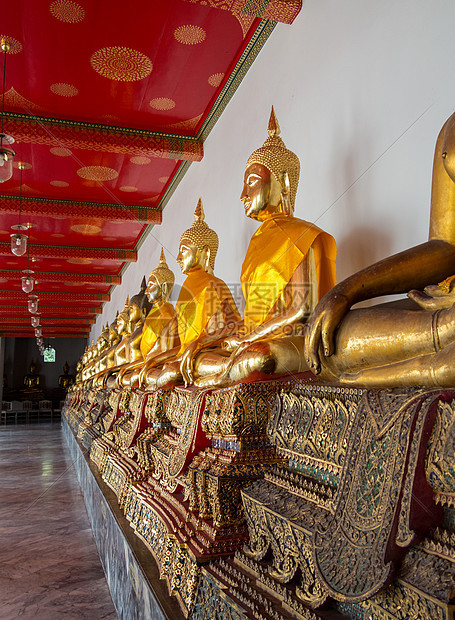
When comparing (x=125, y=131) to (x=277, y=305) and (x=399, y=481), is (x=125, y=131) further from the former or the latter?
(x=399, y=481)

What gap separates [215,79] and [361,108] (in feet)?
6.32

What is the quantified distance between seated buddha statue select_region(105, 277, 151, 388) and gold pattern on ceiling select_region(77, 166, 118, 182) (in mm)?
1323

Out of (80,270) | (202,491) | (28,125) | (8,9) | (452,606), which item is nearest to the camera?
(452,606)

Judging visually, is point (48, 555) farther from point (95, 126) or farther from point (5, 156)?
point (95, 126)

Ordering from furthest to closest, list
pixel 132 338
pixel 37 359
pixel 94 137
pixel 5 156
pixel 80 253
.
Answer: pixel 37 359, pixel 80 253, pixel 132 338, pixel 94 137, pixel 5 156

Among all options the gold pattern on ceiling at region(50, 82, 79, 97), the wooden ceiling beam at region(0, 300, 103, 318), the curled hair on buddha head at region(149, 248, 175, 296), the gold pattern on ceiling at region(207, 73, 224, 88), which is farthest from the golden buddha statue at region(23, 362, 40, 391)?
the gold pattern on ceiling at region(207, 73, 224, 88)

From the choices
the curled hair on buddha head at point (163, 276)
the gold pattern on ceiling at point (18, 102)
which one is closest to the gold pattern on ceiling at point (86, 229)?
the gold pattern on ceiling at point (18, 102)

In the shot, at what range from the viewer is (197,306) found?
2.93 meters

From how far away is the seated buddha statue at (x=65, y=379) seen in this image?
20219mm

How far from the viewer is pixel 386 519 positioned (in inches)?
29.2

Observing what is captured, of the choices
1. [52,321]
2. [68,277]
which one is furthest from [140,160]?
[52,321]

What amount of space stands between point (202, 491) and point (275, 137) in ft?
5.17

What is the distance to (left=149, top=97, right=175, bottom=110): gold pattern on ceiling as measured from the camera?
3.93 metres

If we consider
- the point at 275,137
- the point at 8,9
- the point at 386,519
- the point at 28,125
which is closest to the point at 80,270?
the point at 28,125
